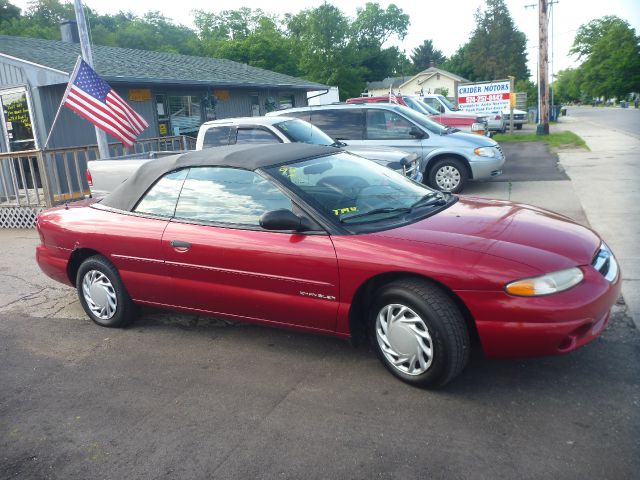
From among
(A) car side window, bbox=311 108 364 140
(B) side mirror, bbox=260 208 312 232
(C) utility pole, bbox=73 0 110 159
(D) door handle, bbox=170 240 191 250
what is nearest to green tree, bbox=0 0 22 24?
(C) utility pole, bbox=73 0 110 159

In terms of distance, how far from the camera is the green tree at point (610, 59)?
90875 mm

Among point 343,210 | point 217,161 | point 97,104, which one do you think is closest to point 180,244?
Result: point 217,161

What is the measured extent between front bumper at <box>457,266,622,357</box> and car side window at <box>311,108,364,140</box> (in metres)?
7.56

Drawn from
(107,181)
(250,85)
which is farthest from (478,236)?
(250,85)

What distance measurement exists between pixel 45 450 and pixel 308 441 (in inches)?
58.7

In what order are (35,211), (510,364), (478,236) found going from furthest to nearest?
(35,211) → (510,364) → (478,236)

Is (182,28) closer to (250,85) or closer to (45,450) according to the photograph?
(250,85)

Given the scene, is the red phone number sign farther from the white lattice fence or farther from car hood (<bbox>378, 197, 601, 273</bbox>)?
car hood (<bbox>378, 197, 601, 273</bbox>)

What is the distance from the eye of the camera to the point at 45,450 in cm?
317

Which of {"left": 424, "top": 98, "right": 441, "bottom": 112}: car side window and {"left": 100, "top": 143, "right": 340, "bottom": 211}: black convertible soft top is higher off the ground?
{"left": 424, "top": 98, "right": 441, "bottom": 112}: car side window

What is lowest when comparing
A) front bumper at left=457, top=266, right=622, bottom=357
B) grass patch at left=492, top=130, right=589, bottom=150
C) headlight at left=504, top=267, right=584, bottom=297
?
grass patch at left=492, top=130, right=589, bottom=150

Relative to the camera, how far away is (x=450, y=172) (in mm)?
10461

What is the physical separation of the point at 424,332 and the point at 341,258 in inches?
27.0

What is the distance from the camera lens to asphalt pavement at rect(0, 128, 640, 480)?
2.84m
